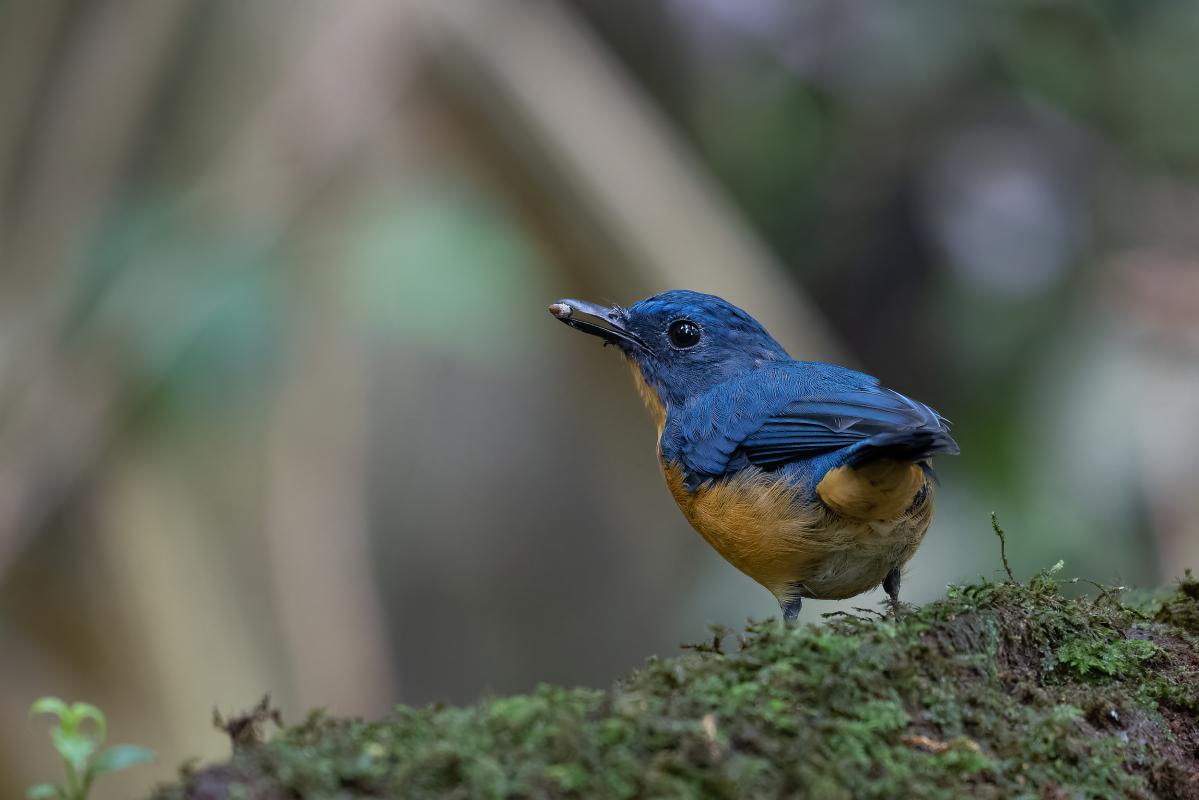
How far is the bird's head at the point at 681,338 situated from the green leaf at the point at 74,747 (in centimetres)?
288

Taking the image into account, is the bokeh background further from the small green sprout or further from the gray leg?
the small green sprout

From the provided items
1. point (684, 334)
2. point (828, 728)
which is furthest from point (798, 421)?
point (828, 728)

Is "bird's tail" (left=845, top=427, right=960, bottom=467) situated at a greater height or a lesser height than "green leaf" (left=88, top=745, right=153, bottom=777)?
greater

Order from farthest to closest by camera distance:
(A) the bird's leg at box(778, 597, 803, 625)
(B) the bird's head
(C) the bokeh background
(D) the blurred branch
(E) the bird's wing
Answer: (D) the blurred branch, (C) the bokeh background, (B) the bird's head, (A) the bird's leg at box(778, 597, 803, 625), (E) the bird's wing

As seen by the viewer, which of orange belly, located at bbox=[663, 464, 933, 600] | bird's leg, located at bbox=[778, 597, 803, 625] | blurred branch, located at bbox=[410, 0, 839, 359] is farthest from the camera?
blurred branch, located at bbox=[410, 0, 839, 359]

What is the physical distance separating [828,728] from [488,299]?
4.75 meters

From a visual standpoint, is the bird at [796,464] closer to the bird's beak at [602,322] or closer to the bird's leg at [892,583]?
the bird's leg at [892,583]

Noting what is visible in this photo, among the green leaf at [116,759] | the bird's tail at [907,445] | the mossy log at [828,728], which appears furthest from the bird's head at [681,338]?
the green leaf at [116,759]

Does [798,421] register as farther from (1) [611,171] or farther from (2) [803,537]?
(1) [611,171]

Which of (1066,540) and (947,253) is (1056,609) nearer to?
(1066,540)

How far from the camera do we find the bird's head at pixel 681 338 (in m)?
4.45

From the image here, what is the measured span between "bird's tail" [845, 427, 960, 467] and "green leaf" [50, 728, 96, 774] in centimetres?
203

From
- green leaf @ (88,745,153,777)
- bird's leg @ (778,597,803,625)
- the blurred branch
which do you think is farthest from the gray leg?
the blurred branch

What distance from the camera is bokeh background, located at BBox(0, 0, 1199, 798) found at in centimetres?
662
